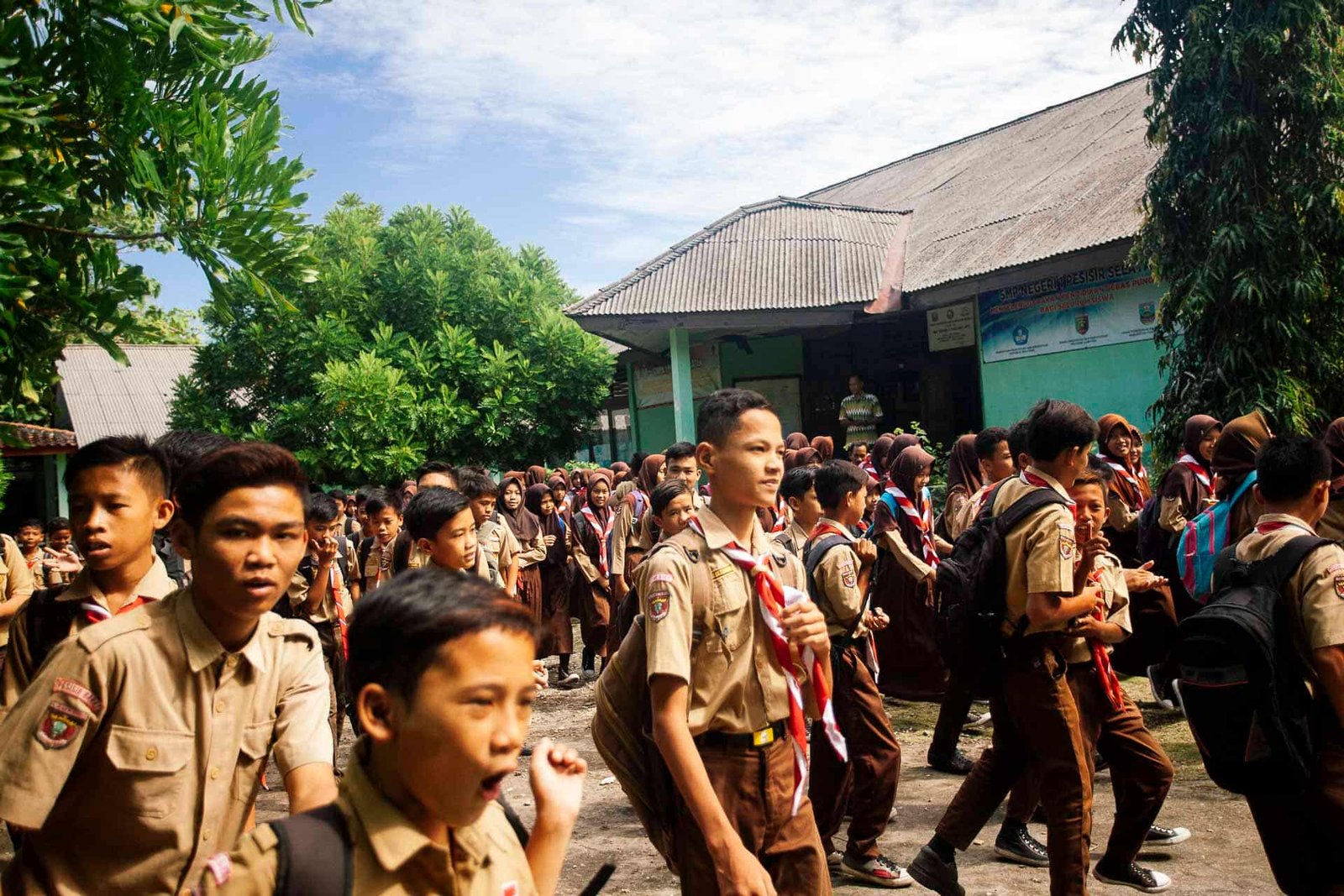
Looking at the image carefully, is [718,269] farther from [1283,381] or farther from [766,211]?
[1283,381]

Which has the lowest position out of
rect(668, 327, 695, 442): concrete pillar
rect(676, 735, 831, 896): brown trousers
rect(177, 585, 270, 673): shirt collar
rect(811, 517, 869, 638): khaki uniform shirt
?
rect(676, 735, 831, 896): brown trousers

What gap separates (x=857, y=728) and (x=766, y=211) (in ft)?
51.4

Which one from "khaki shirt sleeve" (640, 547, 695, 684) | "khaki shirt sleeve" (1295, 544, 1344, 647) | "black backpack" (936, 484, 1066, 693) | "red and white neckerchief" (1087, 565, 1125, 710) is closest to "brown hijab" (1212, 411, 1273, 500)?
"red and white neckerchief" (1087, 565, 1125, 710)

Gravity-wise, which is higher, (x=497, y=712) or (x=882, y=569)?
(x=497, y=712)

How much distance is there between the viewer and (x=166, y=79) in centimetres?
309

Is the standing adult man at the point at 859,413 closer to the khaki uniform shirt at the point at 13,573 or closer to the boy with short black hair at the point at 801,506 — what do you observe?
the boy with short black hair at the point at 801,506

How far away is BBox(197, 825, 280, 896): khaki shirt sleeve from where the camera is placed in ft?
4.57

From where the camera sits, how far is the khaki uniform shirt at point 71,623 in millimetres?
2562

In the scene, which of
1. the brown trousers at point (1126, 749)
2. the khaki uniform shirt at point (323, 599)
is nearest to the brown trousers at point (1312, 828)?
the brown trousers at point (1126, 749)

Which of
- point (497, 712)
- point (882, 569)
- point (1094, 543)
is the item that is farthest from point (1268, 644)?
point (882, 569)

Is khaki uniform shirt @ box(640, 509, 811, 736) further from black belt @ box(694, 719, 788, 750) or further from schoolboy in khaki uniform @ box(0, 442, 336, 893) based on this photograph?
schoolboy in khaki uniform @ box(0, 442, 336, 893)

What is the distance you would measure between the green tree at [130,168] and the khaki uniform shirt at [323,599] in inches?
124

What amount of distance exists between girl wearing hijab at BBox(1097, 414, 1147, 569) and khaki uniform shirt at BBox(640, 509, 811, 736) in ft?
16.3

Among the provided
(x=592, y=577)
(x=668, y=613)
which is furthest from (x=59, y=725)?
(x=592, y=577)
